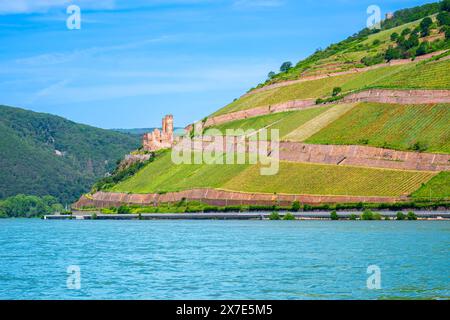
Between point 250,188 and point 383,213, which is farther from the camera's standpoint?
point 250,188

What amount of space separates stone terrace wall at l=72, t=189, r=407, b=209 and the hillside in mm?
160

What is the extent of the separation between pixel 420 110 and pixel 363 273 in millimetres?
81626

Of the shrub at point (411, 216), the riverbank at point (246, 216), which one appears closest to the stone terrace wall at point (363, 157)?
the riverbank at point (246, 216)

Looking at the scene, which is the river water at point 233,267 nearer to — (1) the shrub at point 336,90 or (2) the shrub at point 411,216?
(2) the shrub at point 411,216

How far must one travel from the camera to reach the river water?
1346 inches

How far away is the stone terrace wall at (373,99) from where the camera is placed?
119062 millimetres

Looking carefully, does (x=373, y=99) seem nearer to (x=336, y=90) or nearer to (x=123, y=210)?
(x=336, y=90)

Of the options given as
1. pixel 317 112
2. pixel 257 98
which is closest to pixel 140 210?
pixel 317 112

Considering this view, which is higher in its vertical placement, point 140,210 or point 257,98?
point 257,98

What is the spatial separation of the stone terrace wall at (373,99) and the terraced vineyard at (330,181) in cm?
1498

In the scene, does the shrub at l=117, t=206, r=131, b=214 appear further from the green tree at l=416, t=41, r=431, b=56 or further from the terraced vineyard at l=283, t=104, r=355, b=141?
the green tree at l=416, t=41, r=431, b=56

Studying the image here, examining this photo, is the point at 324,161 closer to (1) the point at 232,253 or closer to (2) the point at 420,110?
(2) the point at 420,110

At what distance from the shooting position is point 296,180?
114562 mm
